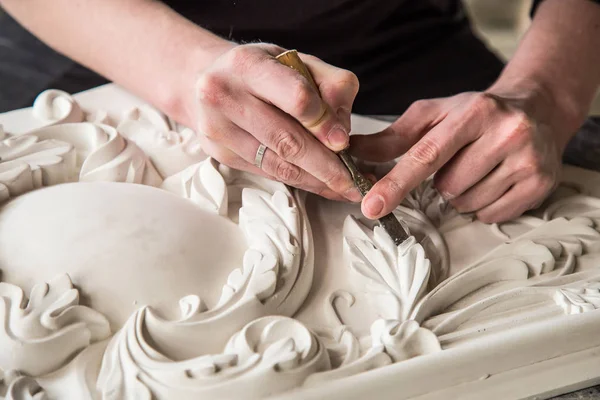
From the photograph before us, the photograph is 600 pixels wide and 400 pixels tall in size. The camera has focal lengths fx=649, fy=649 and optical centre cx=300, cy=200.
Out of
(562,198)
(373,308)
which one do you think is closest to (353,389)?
(373,308)

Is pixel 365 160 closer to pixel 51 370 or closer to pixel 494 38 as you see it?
pixel 51 370

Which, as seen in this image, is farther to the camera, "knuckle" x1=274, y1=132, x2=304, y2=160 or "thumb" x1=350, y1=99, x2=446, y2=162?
"thumb" x1=350, y1=99, x2=446, y2=162

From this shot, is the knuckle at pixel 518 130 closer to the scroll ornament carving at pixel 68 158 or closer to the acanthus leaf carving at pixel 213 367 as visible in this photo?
the acanthus leaf carving at pixel 213 367

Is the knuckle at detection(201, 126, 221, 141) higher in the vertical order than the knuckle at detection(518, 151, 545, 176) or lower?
higher

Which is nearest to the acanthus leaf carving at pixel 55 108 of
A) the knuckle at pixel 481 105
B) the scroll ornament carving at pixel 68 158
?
the scroll ornament carving at pixel 68 158

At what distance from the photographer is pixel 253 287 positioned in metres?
0.77

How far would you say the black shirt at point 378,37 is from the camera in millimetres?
1217

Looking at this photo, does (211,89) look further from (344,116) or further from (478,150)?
(478,150)

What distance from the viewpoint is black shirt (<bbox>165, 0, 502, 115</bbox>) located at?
1217mm

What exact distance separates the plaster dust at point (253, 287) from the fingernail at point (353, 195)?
3 centimetres

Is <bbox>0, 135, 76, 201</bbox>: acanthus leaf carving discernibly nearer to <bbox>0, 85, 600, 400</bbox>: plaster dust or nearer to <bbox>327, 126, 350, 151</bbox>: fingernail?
<bbox>0, 85, 600, 400</bbox>: plaster dust

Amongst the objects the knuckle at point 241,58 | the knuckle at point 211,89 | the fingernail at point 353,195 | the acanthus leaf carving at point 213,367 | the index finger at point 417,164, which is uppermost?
the knuckle at point 241,58

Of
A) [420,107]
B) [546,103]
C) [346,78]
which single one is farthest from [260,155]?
[546,103]

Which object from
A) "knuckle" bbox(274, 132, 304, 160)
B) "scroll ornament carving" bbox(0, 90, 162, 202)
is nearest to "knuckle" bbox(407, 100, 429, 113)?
"knuckle" bbox(274, 132, 304, 160)
